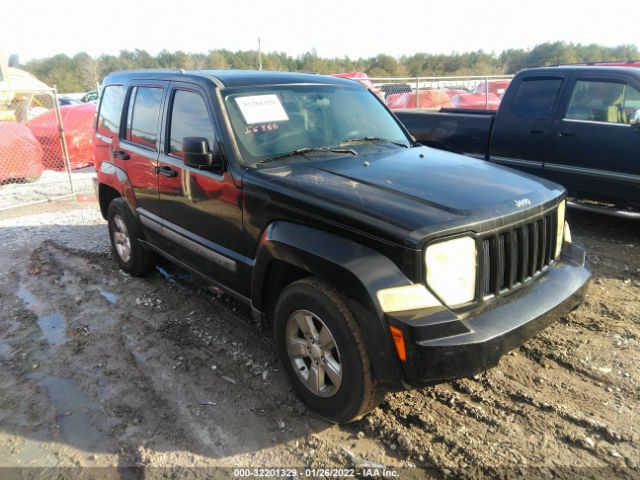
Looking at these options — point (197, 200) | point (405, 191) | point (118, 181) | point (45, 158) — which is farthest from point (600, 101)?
point (45, 158)

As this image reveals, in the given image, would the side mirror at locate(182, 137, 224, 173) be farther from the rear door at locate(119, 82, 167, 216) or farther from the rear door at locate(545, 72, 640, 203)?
the rear door at locate(545, 72, 640, 203)

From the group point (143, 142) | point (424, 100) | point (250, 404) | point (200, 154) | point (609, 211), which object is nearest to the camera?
point (250, 404)

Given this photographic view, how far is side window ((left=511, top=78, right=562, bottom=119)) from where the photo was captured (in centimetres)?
598

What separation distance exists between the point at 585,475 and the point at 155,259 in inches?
161

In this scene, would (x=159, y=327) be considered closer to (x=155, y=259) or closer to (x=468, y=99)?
(x=155, y=259)

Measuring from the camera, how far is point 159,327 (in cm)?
399

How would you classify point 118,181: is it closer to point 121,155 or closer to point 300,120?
point 121,155

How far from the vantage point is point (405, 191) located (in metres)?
2.67

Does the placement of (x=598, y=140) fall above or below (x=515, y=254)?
above

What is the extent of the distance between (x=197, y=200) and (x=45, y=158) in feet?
30.4

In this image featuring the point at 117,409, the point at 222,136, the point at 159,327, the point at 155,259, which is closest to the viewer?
the point at 117,409

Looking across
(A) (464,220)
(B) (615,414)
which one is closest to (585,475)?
(B) (615,414)

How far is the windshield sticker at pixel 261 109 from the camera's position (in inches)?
130

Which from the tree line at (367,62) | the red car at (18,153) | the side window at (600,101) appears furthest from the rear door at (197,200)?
the tree line at (367,62)
